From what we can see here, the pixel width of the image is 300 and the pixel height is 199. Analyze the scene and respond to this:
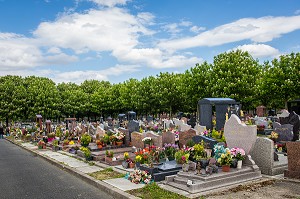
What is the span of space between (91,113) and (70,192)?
67.6 m

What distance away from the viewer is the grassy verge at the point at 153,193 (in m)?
8.67

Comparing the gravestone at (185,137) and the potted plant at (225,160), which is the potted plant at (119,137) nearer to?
the gravestone at (185,137)

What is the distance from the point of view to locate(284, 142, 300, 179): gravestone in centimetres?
1026

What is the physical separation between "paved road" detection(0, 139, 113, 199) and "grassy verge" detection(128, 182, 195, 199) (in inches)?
40.3

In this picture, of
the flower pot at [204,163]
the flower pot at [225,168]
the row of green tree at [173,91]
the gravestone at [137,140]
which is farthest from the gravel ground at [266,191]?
the row of green tree at [173,91]

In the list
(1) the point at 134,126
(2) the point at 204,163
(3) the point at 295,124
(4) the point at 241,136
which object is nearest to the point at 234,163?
(2) the point at 204,163

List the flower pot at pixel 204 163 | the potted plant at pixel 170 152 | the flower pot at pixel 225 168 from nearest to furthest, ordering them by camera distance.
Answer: the flower pot at pixel 225 168, the flower pot at pixel 204 163, the potted plant at pixel 170 152

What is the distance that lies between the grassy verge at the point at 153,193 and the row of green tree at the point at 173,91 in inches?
1324

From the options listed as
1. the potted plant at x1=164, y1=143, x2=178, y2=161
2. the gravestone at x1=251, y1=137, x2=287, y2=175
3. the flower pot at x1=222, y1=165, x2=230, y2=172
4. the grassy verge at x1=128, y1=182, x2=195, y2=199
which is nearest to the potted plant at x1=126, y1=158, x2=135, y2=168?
the potted plant at x1=164, y1=143, x2=178, y2=161

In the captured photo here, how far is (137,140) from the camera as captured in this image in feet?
54.3

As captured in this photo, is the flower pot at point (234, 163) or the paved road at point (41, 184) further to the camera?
the flower pot at point (234, 163)

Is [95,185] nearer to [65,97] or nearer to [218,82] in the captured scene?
[218,82]

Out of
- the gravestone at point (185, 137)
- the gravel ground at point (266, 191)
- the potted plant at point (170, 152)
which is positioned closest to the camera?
the gravel ground at point (266, 191)

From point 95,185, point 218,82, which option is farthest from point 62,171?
point 218,82
